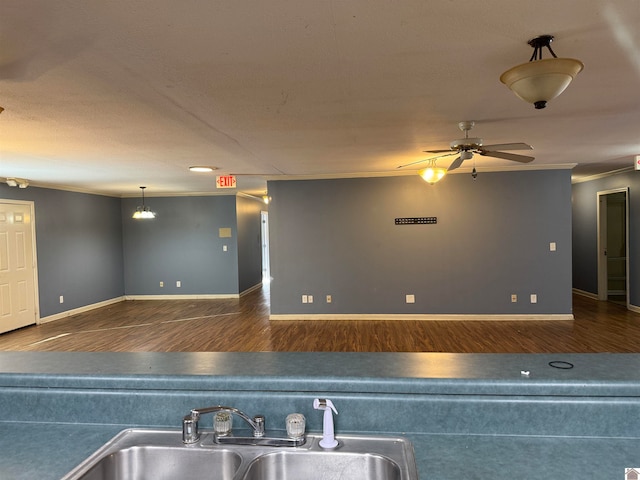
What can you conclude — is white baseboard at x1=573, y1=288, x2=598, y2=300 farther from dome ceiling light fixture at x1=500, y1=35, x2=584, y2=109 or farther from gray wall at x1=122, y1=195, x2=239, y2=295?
dome ceiling light fixture at x1=500, y1=35, x2=584, y2=109

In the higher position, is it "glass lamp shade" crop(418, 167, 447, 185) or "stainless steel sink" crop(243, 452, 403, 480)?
"glass lamp shade" crop(418, 167, 447, 185)

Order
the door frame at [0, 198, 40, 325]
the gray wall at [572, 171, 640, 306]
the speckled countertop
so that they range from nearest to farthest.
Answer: the speckled countertop < the gray wall at [572, 171, 640, 306] < the door frame at [0, 198, 40, 325]

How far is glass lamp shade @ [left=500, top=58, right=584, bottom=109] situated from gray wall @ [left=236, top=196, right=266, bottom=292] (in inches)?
312

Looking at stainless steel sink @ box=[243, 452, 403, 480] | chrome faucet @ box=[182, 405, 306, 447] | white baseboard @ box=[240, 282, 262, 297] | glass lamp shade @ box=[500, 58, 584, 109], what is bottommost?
white baseboard @ box=[240, 282, 262, 297]

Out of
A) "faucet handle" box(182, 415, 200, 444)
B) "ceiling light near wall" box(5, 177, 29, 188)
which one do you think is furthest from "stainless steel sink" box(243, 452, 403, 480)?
"ceiling light near wall" box(5, 177, 29, 188)

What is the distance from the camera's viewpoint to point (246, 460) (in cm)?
118

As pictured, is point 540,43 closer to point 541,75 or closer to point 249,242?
point 541,75

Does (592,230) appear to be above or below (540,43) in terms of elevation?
below

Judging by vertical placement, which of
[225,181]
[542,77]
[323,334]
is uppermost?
[225,181]

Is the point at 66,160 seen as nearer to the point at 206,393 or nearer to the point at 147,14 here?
the point at 147,14

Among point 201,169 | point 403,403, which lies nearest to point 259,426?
point 403,403

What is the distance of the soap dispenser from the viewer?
1.20 meters

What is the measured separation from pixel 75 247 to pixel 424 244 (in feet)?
21.1

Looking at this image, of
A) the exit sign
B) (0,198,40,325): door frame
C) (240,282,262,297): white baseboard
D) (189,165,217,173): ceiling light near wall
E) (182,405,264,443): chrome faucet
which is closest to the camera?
(182,405,264,443): chrome faucet
